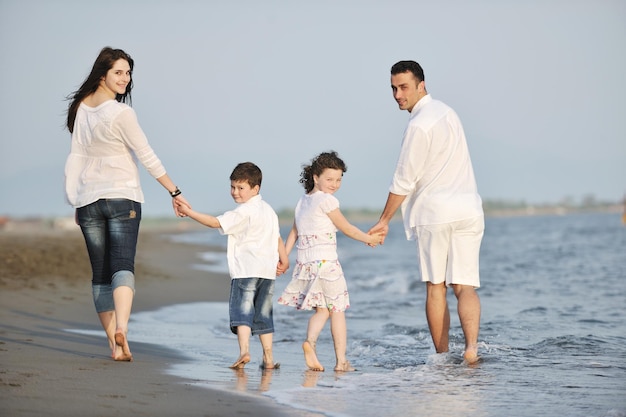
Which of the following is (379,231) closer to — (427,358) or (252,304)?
(427,358)

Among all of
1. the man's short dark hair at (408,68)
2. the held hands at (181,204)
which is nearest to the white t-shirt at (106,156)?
the held hands at (181,204)

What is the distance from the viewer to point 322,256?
20.2 feet

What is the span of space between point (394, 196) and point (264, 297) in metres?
1.09

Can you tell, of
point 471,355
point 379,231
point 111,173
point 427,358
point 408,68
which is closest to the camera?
point 111,173

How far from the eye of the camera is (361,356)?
6820mm

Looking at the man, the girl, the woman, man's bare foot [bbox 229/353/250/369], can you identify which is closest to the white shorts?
the man

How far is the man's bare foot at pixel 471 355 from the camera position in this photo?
6.09m

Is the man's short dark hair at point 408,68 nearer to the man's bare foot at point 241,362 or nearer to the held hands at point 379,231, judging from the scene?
the held hands at point 379,231

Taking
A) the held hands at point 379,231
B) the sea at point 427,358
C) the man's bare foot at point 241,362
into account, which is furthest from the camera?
the held hands at point 379,231

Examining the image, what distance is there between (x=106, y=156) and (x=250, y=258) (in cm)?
111

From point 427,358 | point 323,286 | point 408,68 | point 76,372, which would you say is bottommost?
point 427,358

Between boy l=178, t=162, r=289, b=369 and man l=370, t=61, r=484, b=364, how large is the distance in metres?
0.90

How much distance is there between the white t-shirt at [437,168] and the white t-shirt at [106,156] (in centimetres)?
162

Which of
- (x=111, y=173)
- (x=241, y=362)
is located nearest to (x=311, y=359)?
(x=241, y=362)
